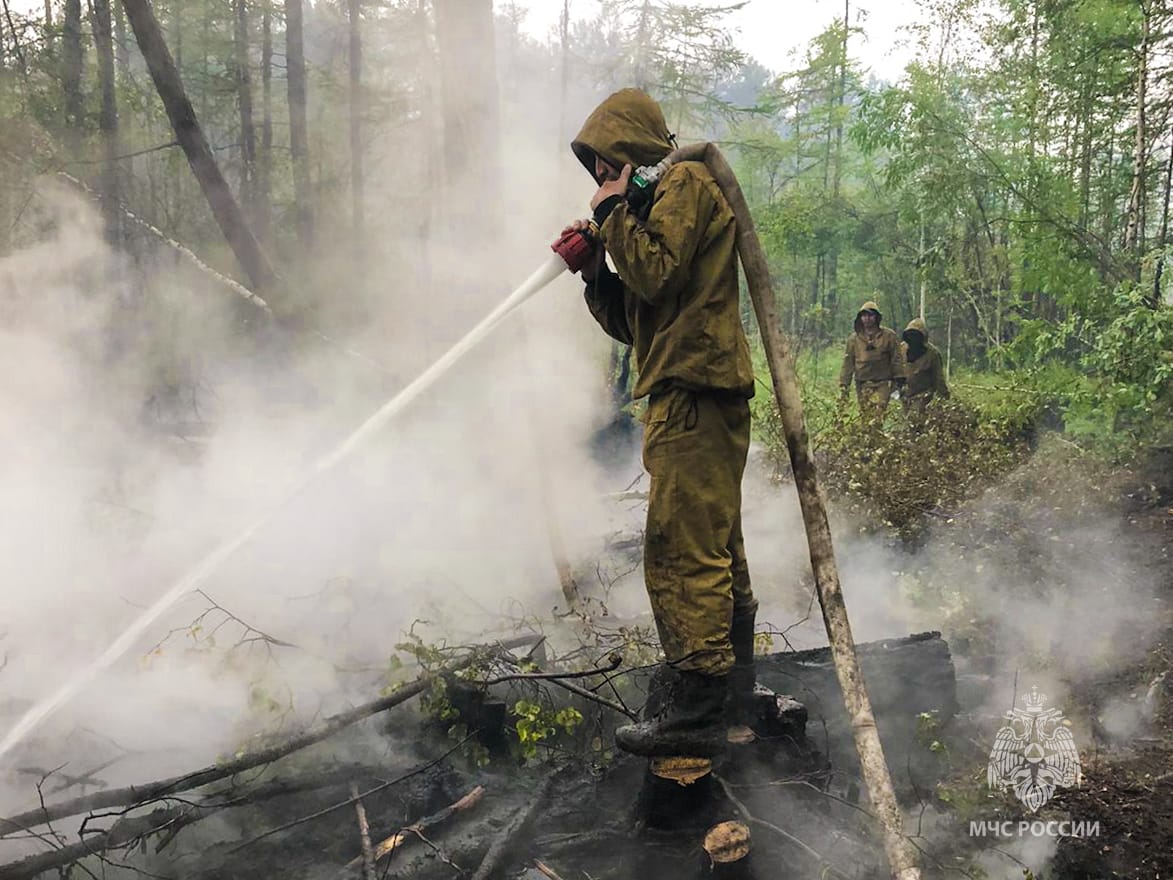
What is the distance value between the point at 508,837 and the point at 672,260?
2053 mm

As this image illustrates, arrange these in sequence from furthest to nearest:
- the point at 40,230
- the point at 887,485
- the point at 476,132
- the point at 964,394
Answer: the point at 964,394
the point at 40,230
the point at 887,485
the point at 476,132

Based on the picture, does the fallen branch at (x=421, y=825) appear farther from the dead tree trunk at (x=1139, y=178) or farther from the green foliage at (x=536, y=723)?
the dead tree trunk at (x=1139, y=178)

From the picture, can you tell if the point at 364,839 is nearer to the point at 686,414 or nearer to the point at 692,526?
the point at 692,526

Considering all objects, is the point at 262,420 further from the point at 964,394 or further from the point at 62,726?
the point at 964,394

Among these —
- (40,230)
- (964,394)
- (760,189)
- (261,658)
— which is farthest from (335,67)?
(261,658)

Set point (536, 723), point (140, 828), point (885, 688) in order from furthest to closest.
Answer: point (885, 688) → point (536, 723) → point (140, 828)

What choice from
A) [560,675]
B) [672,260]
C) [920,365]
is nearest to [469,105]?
[672,260]

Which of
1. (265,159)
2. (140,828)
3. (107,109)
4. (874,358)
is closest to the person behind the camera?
(140,828)

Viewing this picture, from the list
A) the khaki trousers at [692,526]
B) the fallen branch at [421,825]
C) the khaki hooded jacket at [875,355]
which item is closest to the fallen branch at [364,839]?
the fallen branch at [421,825]

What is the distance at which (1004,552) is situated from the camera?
5008 millimetres

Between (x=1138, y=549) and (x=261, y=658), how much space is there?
5307 mm

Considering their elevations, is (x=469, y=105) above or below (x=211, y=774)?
above

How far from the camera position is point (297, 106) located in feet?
55.6

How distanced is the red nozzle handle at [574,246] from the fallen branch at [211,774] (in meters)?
1.80
